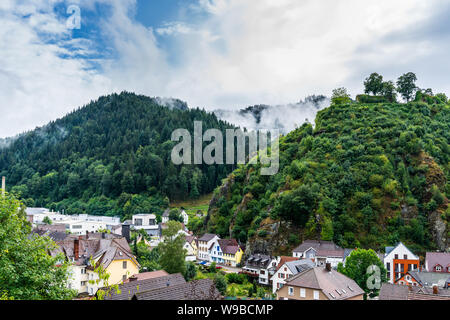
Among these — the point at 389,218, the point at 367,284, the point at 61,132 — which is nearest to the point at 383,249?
the point at 389,218

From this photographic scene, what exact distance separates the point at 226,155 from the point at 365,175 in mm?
55060

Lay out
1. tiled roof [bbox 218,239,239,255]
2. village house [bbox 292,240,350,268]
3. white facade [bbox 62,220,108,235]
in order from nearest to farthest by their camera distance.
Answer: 1. village house [bbox 292,240,350,268]
2. tiled roof [bbox 218,239,239,255]
3. white facade [bbox 62,220,108,235]

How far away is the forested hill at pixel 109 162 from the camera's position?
9181cm

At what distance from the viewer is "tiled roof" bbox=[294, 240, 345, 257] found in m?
39.7

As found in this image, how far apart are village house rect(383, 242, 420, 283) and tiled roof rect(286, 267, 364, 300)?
11662mm

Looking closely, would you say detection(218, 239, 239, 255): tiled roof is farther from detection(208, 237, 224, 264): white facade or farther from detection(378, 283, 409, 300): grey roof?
detection(378, 283, 409, 300): grey roof

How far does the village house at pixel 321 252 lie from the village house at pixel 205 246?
15312 mm

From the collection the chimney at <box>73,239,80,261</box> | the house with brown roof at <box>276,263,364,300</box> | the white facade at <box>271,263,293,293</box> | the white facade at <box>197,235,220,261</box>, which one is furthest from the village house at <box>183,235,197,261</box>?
the house with brown roof at <box>276,263,364,300</box>

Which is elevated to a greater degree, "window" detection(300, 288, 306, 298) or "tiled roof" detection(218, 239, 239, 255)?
"window" detection(300, 288, 306, 298)

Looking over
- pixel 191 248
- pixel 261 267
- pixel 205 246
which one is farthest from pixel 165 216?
pixel 261 267

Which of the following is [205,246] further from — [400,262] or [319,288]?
[319,288]

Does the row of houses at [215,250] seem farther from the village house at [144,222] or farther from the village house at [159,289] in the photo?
the village house at [159,289]

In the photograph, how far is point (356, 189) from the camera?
4878 centimetres
